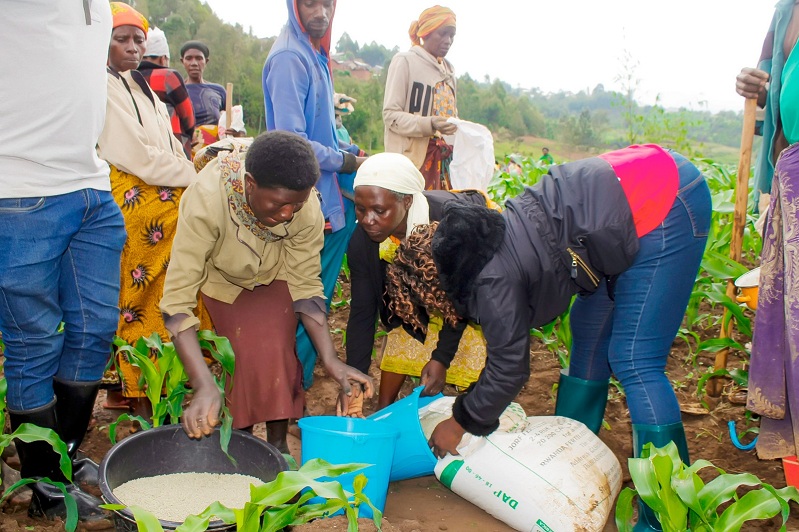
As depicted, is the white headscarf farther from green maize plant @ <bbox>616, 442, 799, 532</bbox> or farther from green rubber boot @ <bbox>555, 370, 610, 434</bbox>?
green maize plant @ <bbox>616, 442, 799, 532</bbox>

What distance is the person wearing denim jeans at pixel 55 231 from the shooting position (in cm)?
193

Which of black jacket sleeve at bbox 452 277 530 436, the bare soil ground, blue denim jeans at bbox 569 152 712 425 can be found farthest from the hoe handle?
black jacket sleeve at bbox 452 277 530 436

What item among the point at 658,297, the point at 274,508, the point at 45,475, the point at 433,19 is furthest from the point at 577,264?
the point at 433,19

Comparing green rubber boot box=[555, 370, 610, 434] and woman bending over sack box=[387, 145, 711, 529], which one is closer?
woman bending over sack box=[387, 145, 711, 529]

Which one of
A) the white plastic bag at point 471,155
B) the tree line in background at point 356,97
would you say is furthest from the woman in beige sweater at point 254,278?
the tree line in background at point 356,97

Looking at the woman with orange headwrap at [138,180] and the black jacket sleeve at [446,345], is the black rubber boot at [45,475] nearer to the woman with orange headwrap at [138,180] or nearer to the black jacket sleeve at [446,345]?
the woman with orange headwrap at [138,180]

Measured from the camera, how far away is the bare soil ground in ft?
7.78

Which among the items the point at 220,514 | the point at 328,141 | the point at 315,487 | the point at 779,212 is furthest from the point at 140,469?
the point at 779,212

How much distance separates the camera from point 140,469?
218 centimetres

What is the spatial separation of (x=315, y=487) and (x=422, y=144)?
264cm

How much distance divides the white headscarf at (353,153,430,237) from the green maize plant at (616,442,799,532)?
1108 millimetres

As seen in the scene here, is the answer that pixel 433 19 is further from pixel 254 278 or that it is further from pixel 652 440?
pixel 652 440

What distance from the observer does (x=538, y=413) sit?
10.6 feet

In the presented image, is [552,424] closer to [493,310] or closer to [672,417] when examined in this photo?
[672,417]
